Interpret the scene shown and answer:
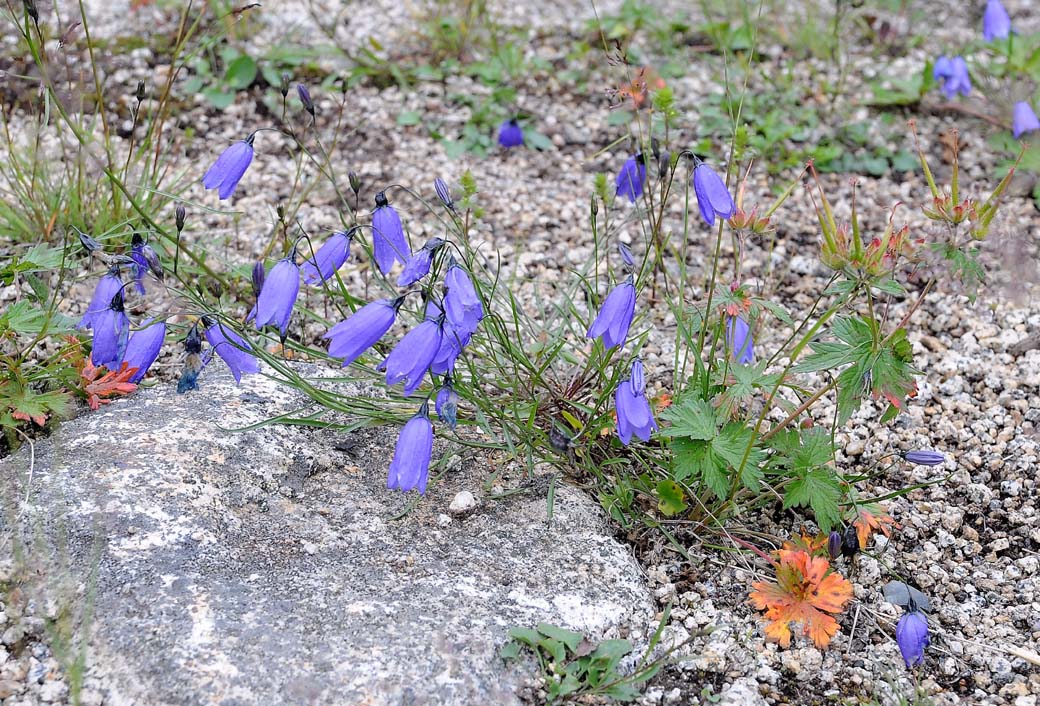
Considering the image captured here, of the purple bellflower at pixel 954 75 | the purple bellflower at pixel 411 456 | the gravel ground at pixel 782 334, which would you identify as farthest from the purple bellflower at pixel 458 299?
the purple bellflower at pixel 954 75

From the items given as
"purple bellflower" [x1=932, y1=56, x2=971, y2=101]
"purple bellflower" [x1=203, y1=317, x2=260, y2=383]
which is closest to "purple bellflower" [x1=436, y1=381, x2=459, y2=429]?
"purple bellflower" [x1=203, y1=317, x2=260, y2=383]

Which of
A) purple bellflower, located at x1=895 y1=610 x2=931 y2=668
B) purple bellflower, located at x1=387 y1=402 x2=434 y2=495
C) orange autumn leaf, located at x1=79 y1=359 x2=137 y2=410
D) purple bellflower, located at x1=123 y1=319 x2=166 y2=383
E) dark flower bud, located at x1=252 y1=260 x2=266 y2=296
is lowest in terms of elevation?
purple bellflower, located at x1=895 y1=610 x2=931 y2=668

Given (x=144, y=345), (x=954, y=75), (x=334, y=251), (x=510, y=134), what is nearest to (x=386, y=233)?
(x=334, y=251)

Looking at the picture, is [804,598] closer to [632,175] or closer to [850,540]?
[850,540]

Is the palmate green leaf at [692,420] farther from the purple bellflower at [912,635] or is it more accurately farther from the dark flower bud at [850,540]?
the purple bellflower at [912,635]

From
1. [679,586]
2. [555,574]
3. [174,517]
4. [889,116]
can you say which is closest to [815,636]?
[679,586]

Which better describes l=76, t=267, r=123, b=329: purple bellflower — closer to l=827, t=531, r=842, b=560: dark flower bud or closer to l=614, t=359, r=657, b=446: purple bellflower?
l=614, t=359, r=657, b=446: purple bellflower
